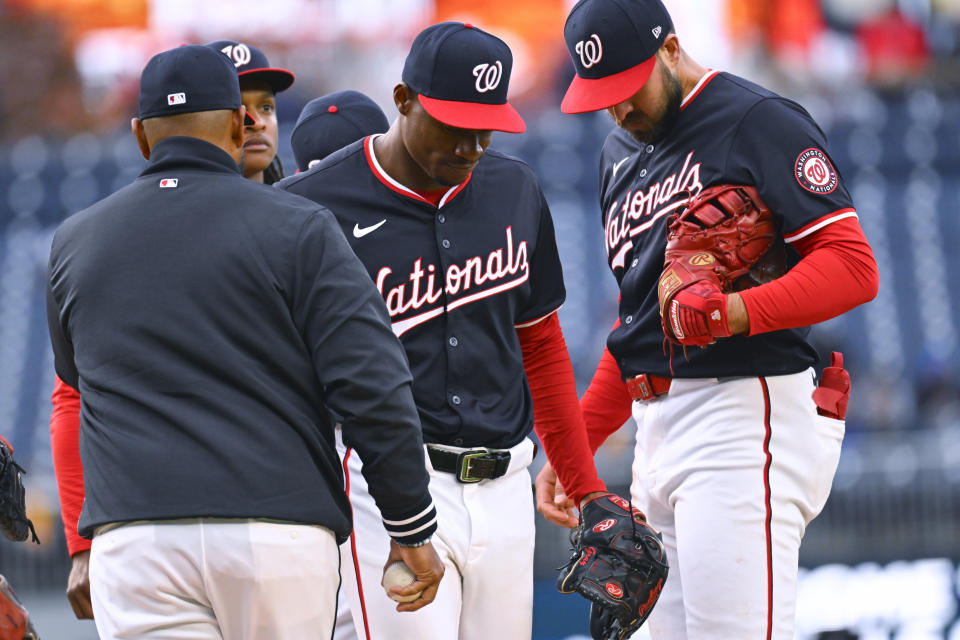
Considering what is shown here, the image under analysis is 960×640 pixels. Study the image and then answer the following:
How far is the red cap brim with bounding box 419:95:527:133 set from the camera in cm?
305

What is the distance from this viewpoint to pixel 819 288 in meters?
3.12

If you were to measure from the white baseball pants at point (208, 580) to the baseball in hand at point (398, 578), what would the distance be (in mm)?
188

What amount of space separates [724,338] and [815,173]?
0.47 m

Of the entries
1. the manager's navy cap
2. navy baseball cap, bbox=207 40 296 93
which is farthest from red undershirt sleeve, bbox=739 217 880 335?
navy baseball cap, bbox=207 40 296 93

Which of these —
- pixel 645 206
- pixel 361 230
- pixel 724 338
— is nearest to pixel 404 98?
pixel 361 230

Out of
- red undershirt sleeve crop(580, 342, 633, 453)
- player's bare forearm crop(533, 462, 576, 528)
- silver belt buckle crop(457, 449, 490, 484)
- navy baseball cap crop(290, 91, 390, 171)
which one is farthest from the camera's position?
navy baseball cap crop(290, 91, 390, 171)

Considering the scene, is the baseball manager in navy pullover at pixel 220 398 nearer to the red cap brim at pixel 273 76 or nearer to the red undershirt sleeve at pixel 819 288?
the red undershirt sleeve at pixel 819 288

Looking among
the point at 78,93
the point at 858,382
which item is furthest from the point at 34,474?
the point at 78,93

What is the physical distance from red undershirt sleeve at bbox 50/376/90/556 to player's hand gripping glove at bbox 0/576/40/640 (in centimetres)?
20

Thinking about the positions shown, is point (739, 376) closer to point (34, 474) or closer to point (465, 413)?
point (465, 413)

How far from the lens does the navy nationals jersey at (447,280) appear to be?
3.20 m

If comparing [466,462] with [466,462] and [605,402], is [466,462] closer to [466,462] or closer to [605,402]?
[466,462]

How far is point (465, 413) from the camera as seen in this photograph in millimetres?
3174

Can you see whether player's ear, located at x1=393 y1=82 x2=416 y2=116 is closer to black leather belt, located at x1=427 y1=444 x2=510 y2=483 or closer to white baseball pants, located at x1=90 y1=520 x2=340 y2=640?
black leather belt, located at x1=427 y1=444 x2=510 y2=483
